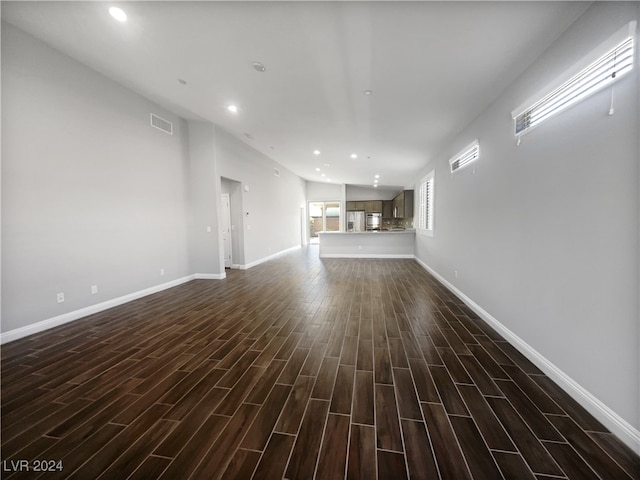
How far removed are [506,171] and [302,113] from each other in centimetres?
296

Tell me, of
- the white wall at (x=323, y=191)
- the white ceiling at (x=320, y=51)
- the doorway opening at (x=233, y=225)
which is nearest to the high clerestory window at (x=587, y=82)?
the white ceiling at (x=320, y=51)

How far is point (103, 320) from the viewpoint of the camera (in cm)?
320

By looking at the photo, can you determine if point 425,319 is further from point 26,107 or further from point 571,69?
point 26,107

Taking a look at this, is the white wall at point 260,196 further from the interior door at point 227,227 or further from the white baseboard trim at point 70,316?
the white baseboard trim at point 70,316

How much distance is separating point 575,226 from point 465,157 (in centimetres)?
245

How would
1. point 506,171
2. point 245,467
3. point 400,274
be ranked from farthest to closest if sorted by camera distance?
point 400,274 < point 506,171 < point 245,467

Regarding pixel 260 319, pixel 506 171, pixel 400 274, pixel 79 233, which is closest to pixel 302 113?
pixel 506 171

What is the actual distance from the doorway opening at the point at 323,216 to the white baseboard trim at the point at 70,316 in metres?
8.91

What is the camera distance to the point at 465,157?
12.5 ft

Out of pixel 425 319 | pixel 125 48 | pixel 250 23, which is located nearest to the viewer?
pixel 250 23

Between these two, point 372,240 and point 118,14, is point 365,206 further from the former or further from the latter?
point 118,14

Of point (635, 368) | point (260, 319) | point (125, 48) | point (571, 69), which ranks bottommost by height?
point (260, 319)

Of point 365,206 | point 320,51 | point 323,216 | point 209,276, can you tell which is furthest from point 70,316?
point 365,206

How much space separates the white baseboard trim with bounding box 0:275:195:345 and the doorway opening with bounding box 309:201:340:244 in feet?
29.2
